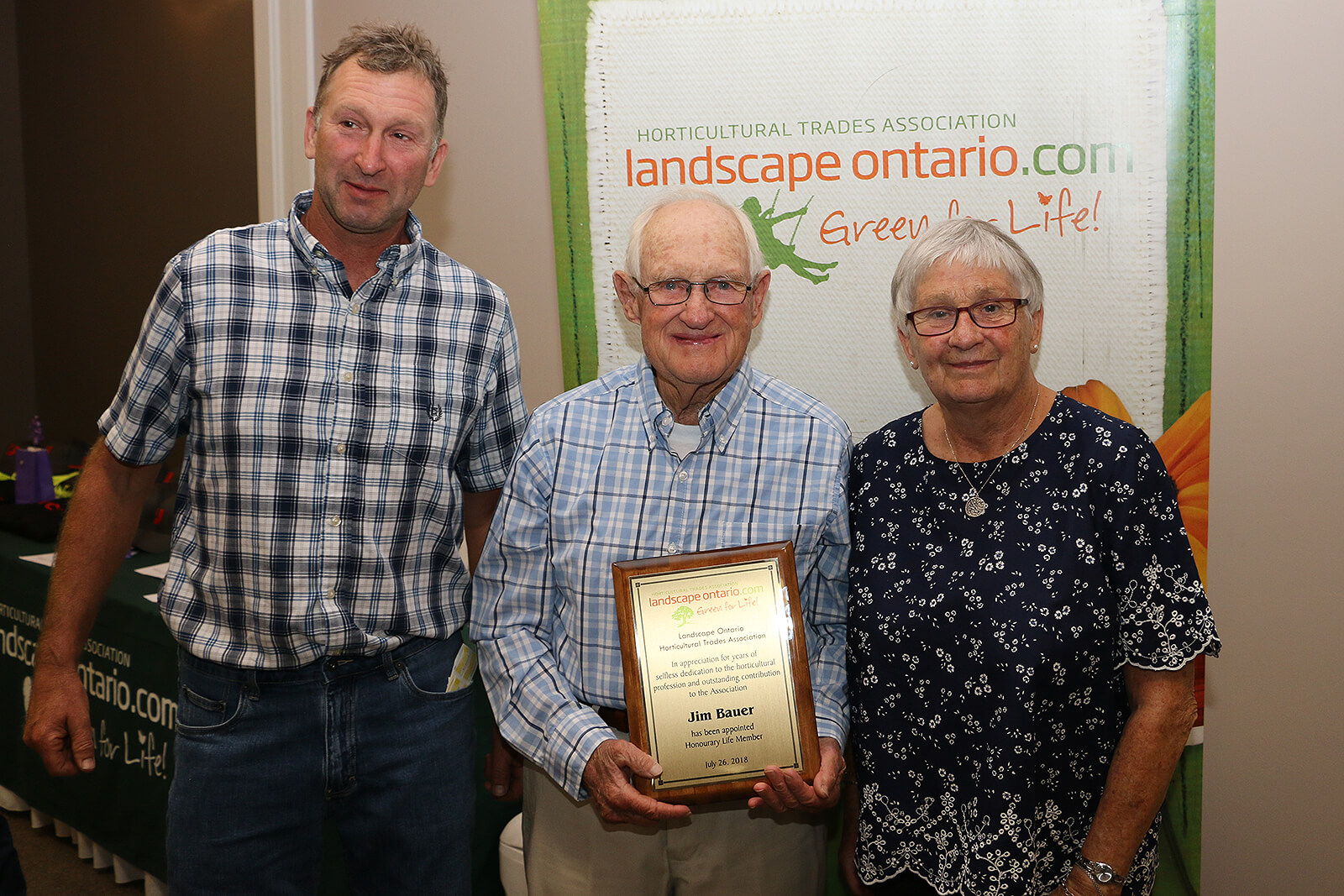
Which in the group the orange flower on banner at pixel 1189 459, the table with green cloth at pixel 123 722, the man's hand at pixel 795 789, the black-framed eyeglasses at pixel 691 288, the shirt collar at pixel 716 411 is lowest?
the table with green cloth at pixel 123 722

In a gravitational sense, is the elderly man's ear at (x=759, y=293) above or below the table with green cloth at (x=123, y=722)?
above

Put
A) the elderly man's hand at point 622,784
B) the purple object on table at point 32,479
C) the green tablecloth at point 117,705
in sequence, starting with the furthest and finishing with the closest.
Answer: the purple object on table at point 32,479, the green tablecloth at point 117,705, the elderly man's hand at point 622,784

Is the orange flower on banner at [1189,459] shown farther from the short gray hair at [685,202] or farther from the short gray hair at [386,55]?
the short gray hair at [386,55]

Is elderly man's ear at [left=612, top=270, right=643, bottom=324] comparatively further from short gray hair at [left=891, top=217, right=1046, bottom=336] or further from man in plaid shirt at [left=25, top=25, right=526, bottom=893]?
short gray hair at [left=891, top=217, right=1046, bottom=336]

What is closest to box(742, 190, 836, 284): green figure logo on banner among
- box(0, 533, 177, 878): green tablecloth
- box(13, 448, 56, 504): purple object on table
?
box(0, 533, 177, 878): green tablecloth

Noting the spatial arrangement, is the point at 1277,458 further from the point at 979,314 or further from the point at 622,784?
the point at 622,784

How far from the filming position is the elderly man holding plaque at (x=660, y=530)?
1.49 metres

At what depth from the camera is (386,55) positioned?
1564 millimetres

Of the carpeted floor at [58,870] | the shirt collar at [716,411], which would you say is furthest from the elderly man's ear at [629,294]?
the carpeted floor at [58,870]

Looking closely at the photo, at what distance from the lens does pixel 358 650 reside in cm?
157

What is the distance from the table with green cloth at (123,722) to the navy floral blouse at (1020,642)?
123cm

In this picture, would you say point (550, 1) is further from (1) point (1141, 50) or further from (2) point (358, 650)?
(2) point (358, 650)

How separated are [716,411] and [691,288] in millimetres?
199

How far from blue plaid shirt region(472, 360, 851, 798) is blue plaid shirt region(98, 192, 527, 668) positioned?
6.8 inches
